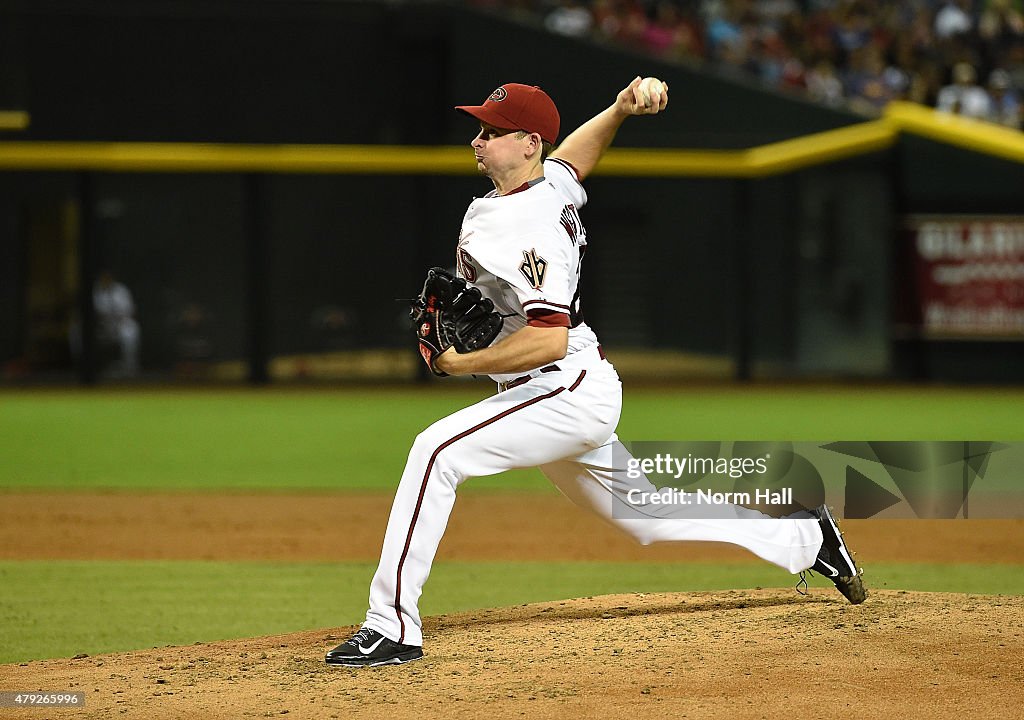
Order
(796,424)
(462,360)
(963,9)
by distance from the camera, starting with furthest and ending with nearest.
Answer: (963,9), (796,424), (462,360)

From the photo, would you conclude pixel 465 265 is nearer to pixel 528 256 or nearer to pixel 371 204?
pixel 528 256

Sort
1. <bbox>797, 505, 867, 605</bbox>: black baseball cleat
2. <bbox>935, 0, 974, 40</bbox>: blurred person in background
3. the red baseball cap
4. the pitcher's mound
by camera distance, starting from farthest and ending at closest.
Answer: <bbox>935, 0, 974, 40</bbox>: blurred person in background, <bbox>797, 505, 867, 605</bbox>: black baseball cleat, the red baseball cap, the pitcher's mound

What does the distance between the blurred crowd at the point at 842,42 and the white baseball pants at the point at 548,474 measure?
13459mm

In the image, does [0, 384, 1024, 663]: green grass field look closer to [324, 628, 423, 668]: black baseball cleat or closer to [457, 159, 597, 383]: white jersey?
[324, 628, 423, 668]: black baseball cleat

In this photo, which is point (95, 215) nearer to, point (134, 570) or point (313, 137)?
point (313, 137)

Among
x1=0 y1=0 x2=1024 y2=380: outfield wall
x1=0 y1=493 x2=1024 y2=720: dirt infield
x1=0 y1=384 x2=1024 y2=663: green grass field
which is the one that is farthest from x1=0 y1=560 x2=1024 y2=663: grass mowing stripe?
x1=0 y1=0 x2=1024 y2=380: outfield wall

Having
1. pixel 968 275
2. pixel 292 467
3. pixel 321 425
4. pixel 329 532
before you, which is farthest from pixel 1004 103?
pixel 329 532

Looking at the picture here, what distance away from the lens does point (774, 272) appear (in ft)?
55.3

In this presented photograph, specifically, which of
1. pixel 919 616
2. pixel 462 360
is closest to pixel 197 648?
pixel 462 360

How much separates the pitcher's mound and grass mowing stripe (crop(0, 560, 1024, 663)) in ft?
1.82

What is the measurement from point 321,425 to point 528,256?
8.93 m

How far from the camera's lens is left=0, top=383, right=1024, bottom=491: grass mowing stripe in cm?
977

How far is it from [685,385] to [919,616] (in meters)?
12.4

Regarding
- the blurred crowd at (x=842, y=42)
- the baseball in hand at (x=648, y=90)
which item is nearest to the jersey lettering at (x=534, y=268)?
the baseball in hand at (x=648, y=90)
